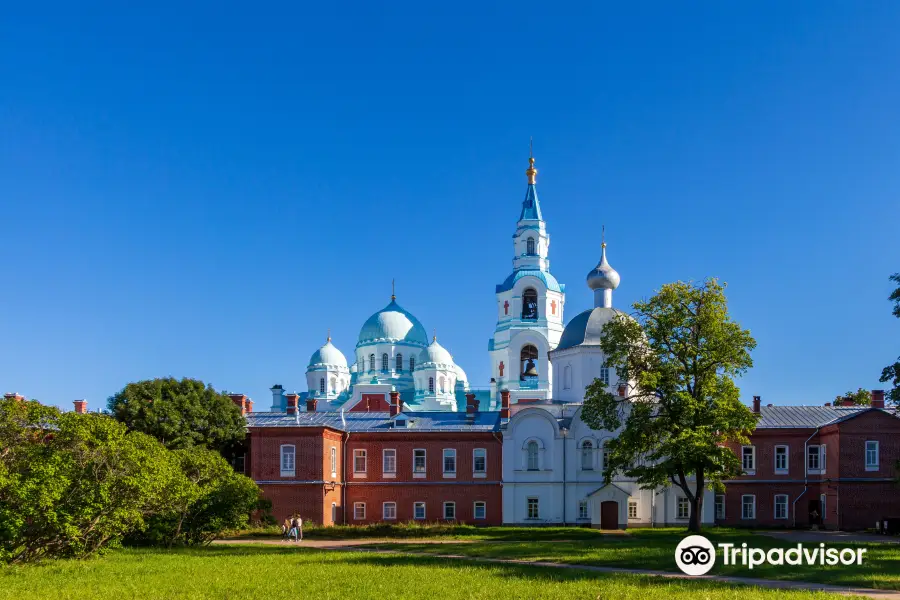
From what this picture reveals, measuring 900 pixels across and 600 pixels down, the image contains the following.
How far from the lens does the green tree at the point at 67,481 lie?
96.5 feet

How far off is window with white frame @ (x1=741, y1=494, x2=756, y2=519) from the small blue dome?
42.4 metres

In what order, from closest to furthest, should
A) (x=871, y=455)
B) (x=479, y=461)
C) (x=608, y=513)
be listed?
(x=871, y=455) < (x=608, y=513) < (x=479, y=461)

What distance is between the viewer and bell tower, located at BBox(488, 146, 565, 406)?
249ft

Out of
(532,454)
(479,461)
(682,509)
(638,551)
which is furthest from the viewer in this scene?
(479,461)

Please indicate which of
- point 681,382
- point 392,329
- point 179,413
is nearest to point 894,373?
point 681,382

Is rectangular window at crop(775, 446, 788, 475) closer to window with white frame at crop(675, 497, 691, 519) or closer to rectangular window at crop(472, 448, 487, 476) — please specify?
window with white frame at crop(675, 497, 691, 519)

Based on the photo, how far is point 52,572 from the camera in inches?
1099

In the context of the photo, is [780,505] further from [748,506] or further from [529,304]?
[529,304]

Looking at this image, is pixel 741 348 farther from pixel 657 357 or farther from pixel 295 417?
pixel 295 417

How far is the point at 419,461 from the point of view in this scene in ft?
175

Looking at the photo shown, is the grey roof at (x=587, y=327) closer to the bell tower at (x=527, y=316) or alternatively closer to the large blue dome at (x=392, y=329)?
the bell tower at (x=527, y=316)

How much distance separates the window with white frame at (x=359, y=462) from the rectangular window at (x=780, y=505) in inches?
837

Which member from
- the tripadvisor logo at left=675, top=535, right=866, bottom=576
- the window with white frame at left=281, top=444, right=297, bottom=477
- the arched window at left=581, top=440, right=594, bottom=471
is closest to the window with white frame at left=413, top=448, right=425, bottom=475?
the window with white frame at left=281, top=444, right=297, bottom=477

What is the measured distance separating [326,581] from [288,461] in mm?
25012
